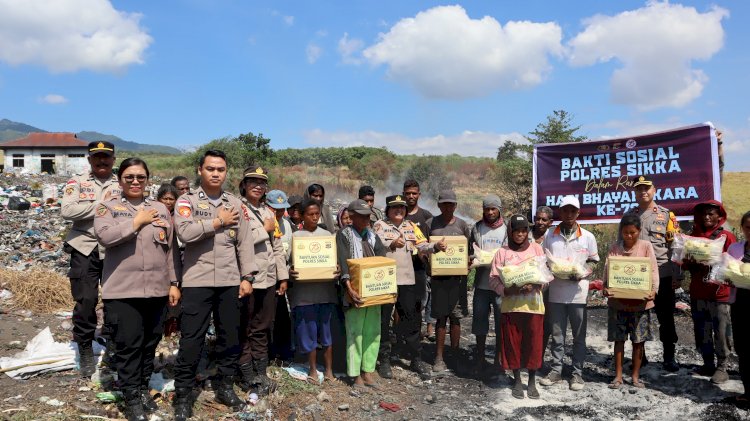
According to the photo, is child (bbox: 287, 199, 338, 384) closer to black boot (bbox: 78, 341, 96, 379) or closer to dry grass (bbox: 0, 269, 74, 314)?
black boot (bbox: 78, 341, 96, 379)

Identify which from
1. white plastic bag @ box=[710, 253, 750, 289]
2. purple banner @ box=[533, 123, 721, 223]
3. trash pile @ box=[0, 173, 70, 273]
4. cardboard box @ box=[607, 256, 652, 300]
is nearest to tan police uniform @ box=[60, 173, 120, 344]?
cardboard box @ box=[607, 256, 652, 300]

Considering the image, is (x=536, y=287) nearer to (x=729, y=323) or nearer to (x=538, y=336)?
(x=538, y=336)

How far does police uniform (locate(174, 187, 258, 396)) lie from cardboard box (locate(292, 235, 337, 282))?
728 mm

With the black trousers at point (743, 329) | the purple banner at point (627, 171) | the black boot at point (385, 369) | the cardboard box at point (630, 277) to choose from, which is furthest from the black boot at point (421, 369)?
the purple banner at point (627, 171)

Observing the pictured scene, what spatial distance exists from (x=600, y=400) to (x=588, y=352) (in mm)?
1838

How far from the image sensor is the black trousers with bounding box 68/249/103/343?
4680 millimetres

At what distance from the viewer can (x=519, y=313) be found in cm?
532

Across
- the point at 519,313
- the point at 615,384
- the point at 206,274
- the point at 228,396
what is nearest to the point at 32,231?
the point at 228,396

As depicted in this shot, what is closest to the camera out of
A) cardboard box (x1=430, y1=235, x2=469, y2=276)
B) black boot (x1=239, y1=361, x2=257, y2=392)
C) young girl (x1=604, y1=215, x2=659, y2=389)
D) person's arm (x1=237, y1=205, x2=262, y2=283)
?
person's arm (x1=237, y1=205, x2=262, y2=283)

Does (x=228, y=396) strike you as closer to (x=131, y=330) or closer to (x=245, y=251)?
(x=131, y=330)

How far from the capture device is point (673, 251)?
5648 millimetres

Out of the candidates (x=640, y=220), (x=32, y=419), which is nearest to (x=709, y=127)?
(x=640, y=220)

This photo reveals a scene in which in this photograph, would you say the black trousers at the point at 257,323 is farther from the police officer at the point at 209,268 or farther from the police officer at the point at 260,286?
the police officer at the point at 209,268

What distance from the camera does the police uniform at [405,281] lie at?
224 inches
